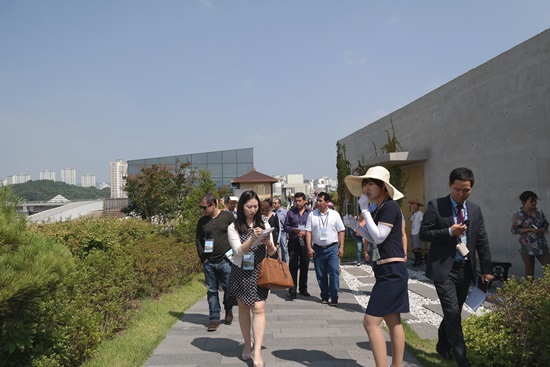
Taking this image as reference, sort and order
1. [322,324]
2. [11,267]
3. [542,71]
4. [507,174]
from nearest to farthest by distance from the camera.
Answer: [11,267] < [322,324] < [542,71] < [507,174]

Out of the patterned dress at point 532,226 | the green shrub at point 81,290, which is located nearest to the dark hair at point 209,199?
the green shrub at point 81,290

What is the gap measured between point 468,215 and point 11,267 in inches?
144

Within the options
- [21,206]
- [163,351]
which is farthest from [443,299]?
[21,206]

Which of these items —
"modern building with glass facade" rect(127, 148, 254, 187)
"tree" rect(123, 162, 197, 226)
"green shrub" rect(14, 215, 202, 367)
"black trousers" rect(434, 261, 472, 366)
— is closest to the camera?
"green shrub" rect(14, 215, 202, 367)

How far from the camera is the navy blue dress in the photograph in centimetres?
385

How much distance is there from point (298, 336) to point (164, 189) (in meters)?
17.1

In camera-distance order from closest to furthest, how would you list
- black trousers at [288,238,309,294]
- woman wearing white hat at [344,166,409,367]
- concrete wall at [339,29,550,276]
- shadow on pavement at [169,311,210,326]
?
woman wearing white hat at [344,166,409,367] → shadow on pavement at [169,311,210,326] → concrete wall at [339,29,550,276] → black trousers at [288,238,309,294]

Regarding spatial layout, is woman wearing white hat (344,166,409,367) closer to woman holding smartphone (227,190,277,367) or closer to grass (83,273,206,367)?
woman holding smartphone (227,190,277,367)

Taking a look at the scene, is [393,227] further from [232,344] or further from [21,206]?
[21,206]

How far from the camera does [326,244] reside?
7691mm

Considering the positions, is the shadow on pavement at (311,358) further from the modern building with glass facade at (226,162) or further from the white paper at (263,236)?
the modern building with glass facade at (226,162)

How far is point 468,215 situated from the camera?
429cm

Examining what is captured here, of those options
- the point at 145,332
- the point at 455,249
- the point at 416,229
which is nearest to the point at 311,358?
the point at 455,249

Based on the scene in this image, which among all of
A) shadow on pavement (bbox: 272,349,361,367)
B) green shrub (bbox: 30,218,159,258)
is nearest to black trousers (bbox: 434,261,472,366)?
shadow on pavement (bbox: 272,349,361,367)
